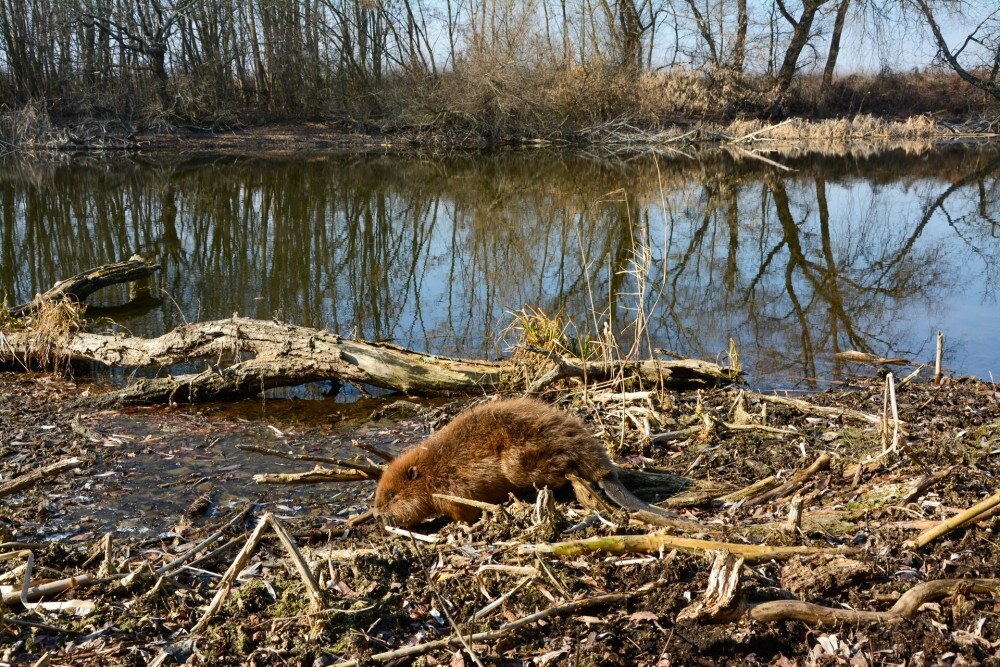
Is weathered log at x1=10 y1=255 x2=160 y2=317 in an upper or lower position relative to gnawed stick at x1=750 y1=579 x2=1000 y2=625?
upper

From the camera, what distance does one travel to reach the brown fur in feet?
13.2

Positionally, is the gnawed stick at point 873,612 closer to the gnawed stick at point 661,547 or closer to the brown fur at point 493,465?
the gnawed stick at point 661,547

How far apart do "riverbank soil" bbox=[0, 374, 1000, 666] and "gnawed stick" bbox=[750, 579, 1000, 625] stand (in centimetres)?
2

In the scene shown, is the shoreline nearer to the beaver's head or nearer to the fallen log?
the fallen log

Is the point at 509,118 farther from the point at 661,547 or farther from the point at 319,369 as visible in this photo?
the point at 661,547

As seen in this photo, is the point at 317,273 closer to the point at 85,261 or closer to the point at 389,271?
the point at 389,271

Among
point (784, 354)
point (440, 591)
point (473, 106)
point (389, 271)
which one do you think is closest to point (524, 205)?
point (389, 271)

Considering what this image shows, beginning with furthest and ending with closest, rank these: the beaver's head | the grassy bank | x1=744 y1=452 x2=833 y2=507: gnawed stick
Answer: the grassy bank < the beaver's head < x1=744 y1=452 x2=833 y2=507: gnawed stick

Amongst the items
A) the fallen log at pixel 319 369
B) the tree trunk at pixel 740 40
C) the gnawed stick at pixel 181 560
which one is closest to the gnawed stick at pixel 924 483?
the fallen log at pixel 319 369

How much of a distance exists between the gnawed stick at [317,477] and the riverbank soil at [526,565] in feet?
0.45

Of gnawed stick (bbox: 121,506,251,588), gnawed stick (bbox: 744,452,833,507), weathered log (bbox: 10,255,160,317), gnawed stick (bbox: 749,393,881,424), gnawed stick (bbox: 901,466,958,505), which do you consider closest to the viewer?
gnawed stick (bbox: 121,506,251,588)

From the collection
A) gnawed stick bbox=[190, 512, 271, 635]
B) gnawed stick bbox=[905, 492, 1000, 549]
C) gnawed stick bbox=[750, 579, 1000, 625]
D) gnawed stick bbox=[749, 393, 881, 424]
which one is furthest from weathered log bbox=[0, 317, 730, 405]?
gnawed stick bbox=[750, 579, 1000, 625]

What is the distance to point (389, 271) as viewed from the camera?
12.5 m

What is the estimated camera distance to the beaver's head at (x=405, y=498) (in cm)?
412
